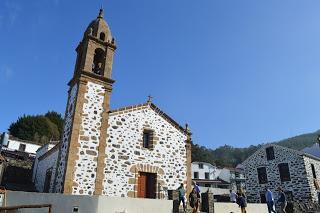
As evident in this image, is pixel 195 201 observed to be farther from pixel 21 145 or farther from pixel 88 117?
pixel 21 145

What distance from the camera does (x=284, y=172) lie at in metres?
31.3

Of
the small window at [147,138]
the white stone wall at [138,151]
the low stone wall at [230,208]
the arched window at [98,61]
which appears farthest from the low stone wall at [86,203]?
the arched window at [98,61]

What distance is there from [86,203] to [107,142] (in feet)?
19.7

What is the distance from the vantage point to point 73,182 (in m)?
15.7

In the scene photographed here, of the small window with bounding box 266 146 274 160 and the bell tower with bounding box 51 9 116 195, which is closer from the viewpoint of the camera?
the bell tower with bounding box 51 9 116 195

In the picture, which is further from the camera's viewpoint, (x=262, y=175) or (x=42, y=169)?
(x=262, y=175)

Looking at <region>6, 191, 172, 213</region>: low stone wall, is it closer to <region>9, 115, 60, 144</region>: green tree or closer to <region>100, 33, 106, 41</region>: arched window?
<region>100, 33, 106, 41</region>: arched window

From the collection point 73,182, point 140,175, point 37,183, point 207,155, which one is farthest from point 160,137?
point 207,155

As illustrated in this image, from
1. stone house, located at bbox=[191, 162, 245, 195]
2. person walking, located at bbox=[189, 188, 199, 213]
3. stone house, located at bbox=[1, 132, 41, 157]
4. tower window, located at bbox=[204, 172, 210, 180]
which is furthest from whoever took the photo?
tower window, located at bbox=[204, 172, 210, 180]

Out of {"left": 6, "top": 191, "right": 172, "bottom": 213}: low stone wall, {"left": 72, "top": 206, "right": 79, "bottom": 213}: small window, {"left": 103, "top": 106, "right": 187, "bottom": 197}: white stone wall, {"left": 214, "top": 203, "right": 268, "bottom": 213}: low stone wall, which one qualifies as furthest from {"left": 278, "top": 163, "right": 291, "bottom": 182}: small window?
{"left": 72, "top": 206, "right": 79, "bottom": 213}: small window

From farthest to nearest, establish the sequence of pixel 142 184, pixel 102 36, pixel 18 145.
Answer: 1. pixel 18 145
2. pixel 102 36
3. pixel 142 184

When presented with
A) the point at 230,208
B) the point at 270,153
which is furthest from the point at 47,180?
the point at 270,153

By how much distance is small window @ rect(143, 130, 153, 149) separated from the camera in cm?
1960

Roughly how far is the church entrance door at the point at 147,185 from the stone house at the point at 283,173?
1796 centimetres
